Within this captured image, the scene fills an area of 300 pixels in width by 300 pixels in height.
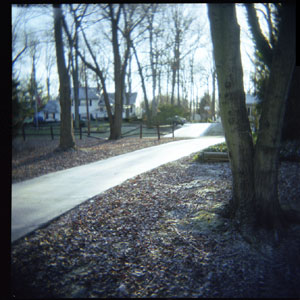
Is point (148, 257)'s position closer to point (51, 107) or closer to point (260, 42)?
point (51, 107)

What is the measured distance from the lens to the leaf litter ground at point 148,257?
6.49 feet

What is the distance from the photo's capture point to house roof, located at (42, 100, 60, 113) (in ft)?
6.54

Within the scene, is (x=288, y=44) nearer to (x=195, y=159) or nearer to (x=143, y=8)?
(x=143, y=8)

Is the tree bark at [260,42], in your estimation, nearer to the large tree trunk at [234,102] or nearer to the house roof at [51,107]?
the large tree trunk at [234,102]

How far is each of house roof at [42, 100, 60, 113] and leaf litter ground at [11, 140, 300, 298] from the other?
0.90 meters

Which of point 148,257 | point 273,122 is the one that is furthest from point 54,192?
point 273,122

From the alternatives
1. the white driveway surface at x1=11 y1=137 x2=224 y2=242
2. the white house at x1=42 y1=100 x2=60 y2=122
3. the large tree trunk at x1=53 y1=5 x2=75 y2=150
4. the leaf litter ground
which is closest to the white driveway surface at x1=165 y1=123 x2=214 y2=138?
the white driveway surface at x1=11 y1=137 x2=224 y2=242

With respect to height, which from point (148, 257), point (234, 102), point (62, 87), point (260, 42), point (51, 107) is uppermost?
point (260, 42)

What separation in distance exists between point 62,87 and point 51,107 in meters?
0.46

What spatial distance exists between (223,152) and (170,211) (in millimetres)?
4463

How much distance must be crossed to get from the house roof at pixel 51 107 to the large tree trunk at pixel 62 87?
0.32ft

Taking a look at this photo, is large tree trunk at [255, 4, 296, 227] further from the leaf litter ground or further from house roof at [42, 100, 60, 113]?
house roof at [42, 100, 60, 113]

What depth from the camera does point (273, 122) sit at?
2686 mm

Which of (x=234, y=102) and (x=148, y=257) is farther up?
(x=234, y=102)
